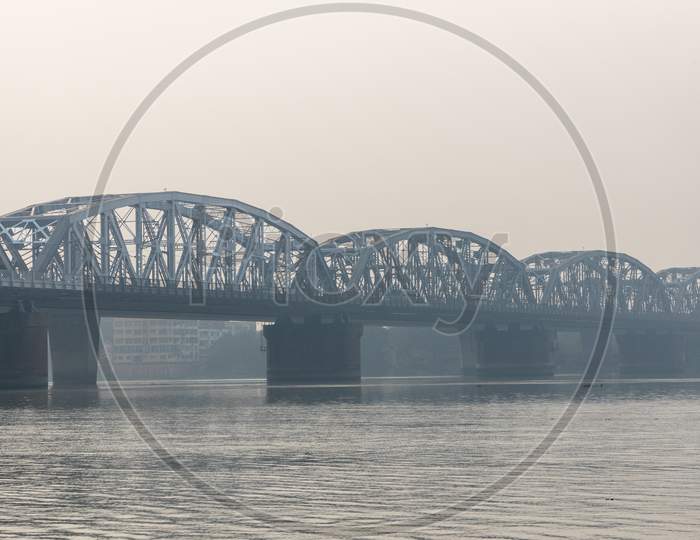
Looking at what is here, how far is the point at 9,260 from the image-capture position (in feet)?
486

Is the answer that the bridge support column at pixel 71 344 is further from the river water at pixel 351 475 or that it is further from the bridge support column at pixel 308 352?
the river water at pixel 351 475

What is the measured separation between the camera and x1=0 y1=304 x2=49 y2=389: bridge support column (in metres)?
123

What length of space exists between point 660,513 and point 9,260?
120 metres

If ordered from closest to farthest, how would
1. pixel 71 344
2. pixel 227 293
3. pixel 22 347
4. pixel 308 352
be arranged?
pixel 22 347 → pixel 71 344 → pixel 227 293 → pixel 308 352

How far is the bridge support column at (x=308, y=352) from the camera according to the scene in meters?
168

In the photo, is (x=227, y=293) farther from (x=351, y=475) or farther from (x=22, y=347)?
(x=351, y=475)

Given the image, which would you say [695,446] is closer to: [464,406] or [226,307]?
[464,406]

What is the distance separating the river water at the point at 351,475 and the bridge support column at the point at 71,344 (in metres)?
62.5

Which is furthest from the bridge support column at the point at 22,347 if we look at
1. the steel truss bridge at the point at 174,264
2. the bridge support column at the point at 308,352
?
the bridge support column at the point at 308,352

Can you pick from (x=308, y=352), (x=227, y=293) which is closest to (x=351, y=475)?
(x=227, y=293)

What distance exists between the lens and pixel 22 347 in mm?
124438

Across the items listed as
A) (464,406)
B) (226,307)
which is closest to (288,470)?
(464,406)

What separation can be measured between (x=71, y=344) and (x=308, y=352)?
105 feet

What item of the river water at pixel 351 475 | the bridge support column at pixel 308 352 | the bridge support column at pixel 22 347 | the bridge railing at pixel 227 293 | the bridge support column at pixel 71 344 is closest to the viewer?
the river water at pixel 351 475
